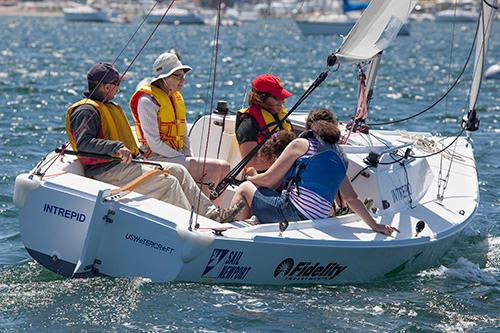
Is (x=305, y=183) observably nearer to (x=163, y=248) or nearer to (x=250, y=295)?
(x=250, y=295)

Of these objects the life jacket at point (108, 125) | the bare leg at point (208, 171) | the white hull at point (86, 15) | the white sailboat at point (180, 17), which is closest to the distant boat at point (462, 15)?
the white sailboat at point (180, 17)

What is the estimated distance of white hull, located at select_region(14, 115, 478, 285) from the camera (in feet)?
21.1

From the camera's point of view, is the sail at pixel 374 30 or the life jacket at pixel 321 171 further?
the sail at pixel 374 30

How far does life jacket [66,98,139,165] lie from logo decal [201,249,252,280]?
1.22m

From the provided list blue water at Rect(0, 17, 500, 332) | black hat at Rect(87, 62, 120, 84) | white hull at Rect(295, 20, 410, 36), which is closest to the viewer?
blue water at Rect(0, 17, 500, 332)

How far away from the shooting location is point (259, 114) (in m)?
7.58

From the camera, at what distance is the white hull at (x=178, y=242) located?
643 cm

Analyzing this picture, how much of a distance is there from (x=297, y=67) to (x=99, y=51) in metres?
10.5

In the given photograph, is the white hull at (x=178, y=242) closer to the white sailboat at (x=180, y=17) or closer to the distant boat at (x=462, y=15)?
the white sailboat at (x=180, y=17)

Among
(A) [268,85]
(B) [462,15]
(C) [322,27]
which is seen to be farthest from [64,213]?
(B) [462,15]

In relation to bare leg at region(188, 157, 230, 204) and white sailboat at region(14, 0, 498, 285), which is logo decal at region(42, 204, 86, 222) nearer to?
white sailboat at region(14, 0, 498, 285)

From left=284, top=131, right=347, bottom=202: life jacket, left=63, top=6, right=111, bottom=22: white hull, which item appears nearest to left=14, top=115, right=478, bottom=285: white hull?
left=284, top=131, right=347, bottom=202: life jacket

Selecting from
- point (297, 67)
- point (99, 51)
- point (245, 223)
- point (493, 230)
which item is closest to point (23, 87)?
point (297, 67)

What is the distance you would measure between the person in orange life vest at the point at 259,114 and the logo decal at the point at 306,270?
3.25 ft
